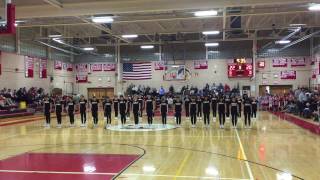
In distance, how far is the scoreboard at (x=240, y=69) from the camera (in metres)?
33.8

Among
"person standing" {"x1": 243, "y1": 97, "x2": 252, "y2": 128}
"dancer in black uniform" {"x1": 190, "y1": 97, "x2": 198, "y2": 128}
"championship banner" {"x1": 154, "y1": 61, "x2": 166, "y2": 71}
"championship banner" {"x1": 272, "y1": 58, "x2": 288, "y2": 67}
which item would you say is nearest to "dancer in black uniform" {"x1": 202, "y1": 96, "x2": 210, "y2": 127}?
"dancer in black uniform" {"x1": 190, "y1": 97, "x2": 198, "y2": 128}

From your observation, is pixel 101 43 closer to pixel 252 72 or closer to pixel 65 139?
pixel 252 72

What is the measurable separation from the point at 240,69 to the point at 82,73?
15.3m

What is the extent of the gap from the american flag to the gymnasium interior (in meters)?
0.10

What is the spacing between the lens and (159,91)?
3434 centimetres

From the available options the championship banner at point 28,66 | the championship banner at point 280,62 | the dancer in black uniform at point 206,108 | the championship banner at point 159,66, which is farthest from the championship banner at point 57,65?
the dancer in black uniform at point 206,108

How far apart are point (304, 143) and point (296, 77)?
22281 millimetres

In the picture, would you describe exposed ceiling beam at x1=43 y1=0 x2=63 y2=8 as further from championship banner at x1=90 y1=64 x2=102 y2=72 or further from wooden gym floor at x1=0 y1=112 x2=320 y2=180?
championship banner at x1=90 y1=64 x2=102 y2=72

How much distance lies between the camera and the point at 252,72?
110ft

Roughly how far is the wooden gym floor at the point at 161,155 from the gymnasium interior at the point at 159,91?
0.04 m

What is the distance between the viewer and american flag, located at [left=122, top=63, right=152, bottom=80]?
119 feet

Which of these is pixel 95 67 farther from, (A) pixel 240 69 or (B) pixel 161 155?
(B) pixel 161 155

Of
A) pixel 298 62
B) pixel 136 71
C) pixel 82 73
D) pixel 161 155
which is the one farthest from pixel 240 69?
pixel 161 155

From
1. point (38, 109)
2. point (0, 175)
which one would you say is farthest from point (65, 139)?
point (38, 109)
